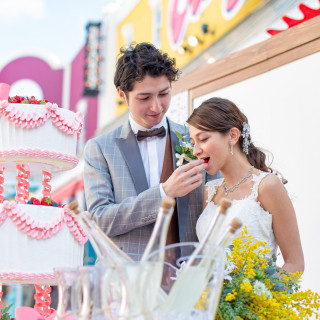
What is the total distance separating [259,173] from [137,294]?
5.63ft

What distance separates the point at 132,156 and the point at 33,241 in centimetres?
61

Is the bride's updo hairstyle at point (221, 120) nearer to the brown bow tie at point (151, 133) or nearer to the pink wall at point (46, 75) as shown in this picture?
the brown bow tie at point (151, 133)

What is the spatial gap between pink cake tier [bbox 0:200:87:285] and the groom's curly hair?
692 mm

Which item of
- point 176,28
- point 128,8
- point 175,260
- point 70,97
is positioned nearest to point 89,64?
point 128,8

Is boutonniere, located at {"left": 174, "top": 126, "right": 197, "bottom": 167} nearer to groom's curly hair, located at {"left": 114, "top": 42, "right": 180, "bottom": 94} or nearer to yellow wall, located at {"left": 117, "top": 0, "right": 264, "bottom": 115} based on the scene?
groom's curly hair, located at {"left": 114, "top": 42, "right": 180, "bottom": 94}

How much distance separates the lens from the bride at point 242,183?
7.80 ft

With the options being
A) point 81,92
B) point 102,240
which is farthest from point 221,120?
point 81,92

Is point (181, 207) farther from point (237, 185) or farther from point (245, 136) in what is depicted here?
point (245, 136)

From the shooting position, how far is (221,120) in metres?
2.57

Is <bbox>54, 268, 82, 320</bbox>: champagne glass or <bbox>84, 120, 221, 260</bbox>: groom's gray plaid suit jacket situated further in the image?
<bbox>84, 120, 221, 260</bbox>: groom's gray plaid suit jacket

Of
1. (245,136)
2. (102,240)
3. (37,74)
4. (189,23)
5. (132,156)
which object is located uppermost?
(37,74)

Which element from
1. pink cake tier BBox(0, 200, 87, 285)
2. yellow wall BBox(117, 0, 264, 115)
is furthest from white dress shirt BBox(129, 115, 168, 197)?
yellow wall BBox(117, 0, 264, 115)

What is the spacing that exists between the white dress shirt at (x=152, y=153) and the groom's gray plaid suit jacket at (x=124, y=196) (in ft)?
0.18

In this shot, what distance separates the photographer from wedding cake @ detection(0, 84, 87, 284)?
2.52 meters
